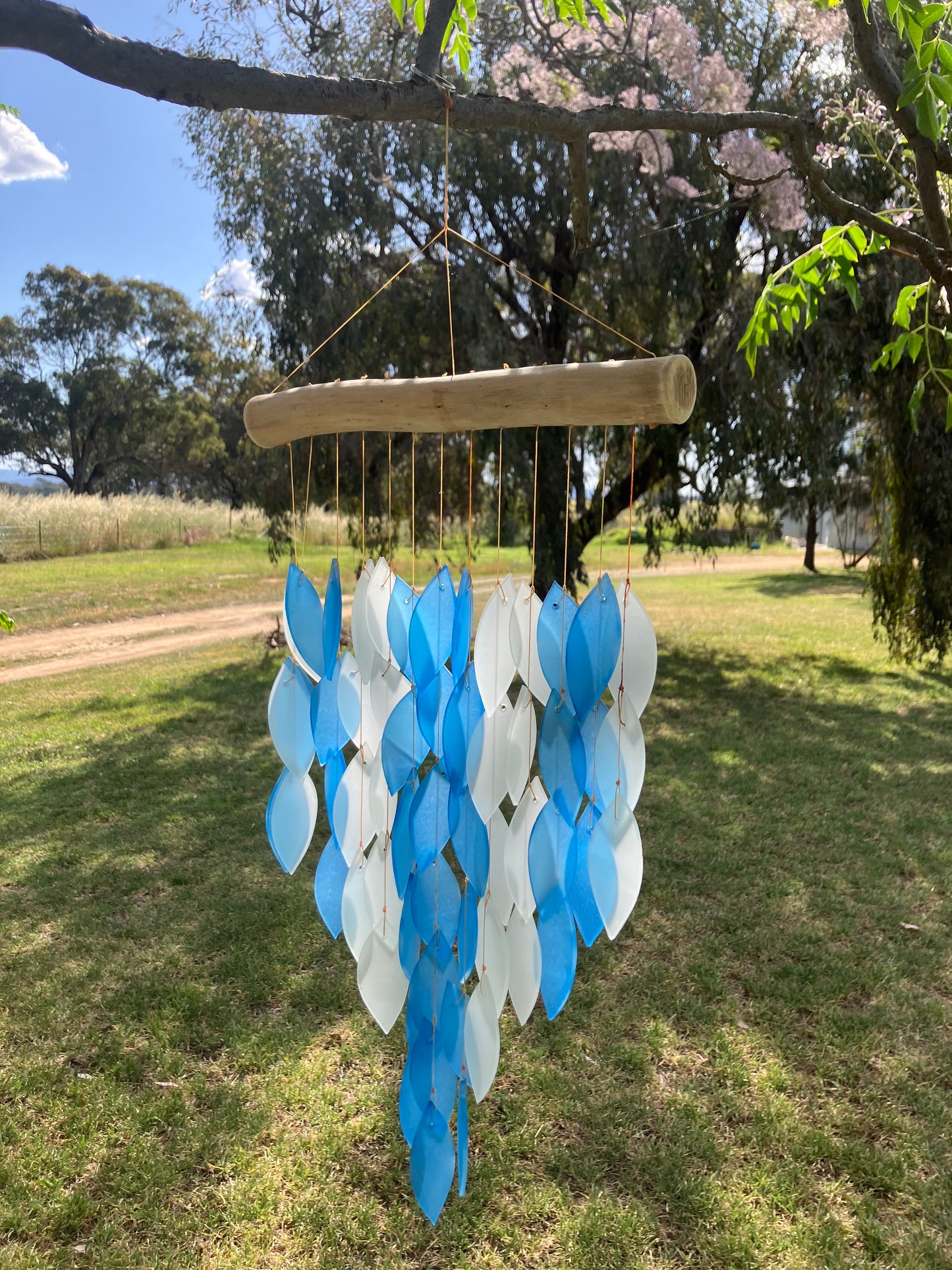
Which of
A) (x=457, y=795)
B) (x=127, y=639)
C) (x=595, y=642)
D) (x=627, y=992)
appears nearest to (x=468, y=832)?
(x=457, y=795)

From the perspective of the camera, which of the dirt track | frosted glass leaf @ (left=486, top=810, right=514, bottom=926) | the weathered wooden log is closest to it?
the weathered wooden log

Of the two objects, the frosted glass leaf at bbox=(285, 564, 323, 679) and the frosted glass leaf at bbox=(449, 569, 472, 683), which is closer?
the frosted glass leaf at bbox=(449, 569, 472, 683)

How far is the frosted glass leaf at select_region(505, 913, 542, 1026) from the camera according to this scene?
59.5 inches

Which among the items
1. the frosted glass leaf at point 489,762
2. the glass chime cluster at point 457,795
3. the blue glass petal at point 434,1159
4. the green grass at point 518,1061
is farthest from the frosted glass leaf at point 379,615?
the green grass at point 518,1061

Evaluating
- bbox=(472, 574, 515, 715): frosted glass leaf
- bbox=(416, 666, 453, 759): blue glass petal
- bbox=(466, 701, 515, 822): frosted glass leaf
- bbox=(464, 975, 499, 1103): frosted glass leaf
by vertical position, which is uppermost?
bbox=(472, 574, 515, 715): frosted glass leaf

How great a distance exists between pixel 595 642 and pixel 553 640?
0.07m

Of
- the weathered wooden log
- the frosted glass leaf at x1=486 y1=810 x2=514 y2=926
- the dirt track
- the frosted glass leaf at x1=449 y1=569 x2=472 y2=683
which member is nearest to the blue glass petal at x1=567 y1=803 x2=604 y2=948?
the frosted glass leaf at x1=486 y1=810 x2=514 y2=926

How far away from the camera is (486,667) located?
1.46 m

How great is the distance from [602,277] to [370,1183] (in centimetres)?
605

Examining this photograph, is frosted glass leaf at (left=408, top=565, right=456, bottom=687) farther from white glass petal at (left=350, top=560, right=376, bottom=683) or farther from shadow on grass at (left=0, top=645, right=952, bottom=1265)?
shadow on grass at (left=0, top=645, right=952, bottom=1265)

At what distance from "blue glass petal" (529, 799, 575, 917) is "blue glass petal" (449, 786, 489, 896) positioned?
84 millimetres

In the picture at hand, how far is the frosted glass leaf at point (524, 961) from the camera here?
1.51 m

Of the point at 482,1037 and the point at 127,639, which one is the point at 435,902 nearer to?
the point at 482,1037

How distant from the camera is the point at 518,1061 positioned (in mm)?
2461
